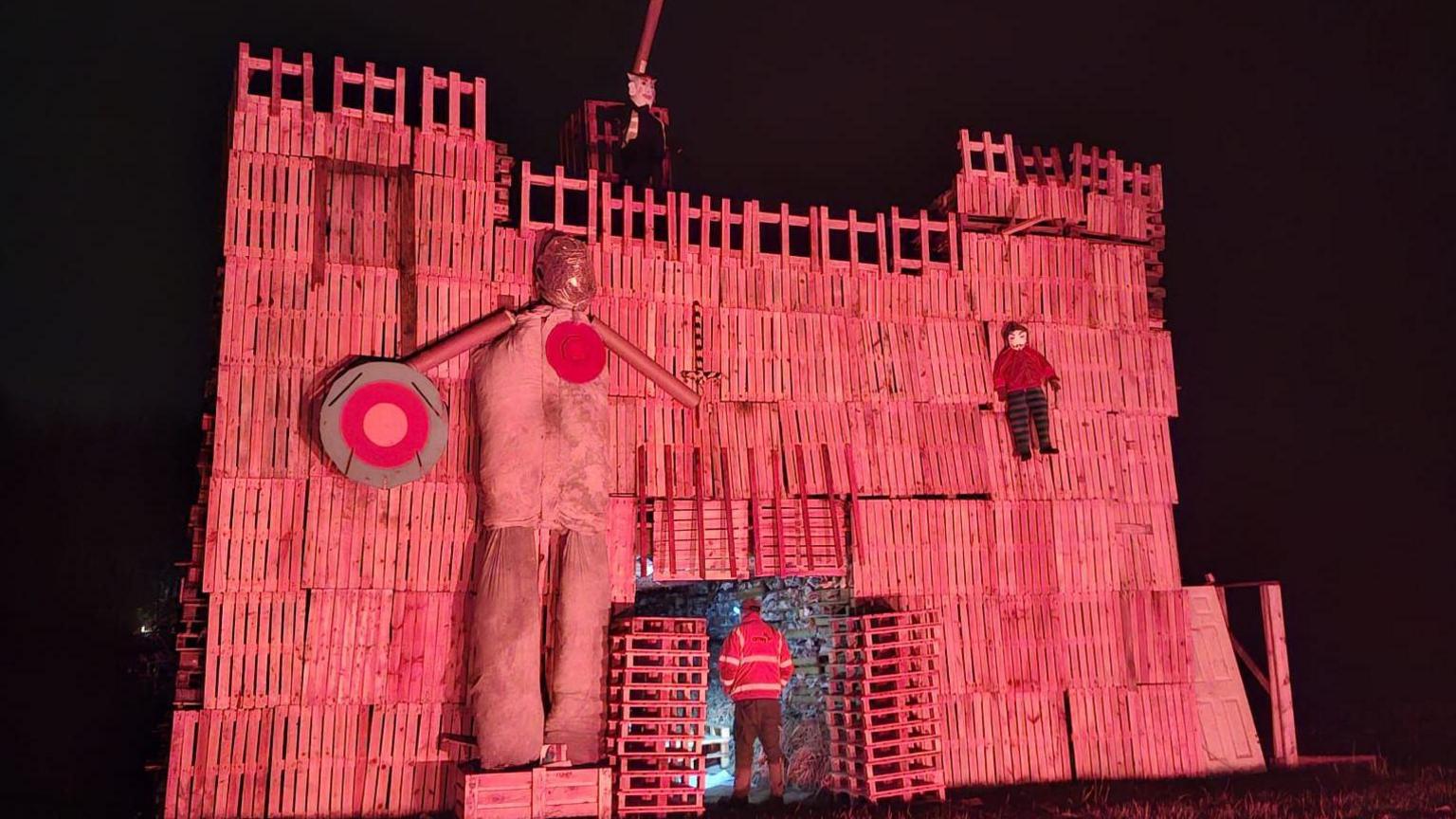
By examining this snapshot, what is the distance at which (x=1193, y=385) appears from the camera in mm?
18266

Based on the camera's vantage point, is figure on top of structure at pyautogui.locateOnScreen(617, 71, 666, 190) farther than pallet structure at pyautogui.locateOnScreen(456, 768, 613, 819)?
Yes

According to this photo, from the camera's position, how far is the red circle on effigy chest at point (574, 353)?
11.2 m

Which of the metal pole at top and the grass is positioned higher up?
the metal pole at top

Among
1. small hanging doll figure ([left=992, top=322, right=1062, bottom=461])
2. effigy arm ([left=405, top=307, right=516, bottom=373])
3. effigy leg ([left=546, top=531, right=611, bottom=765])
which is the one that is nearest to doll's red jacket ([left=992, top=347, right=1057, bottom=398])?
small hanging doll figure ([left=992, top=322, right=1062, bottom=461])

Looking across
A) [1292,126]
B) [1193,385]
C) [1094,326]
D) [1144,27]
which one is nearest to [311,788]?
[1094,326]

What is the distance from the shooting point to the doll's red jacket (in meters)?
13.1

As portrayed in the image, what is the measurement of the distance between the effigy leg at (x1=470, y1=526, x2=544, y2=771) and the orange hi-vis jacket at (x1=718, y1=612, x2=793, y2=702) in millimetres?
2267

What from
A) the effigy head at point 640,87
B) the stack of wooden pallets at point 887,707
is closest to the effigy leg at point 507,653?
the stack of wooden pallets at point 887,707

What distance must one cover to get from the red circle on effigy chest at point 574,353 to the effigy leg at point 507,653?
64.6 inches

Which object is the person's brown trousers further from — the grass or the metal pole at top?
the metal pole at top

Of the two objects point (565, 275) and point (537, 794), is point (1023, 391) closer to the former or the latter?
point (565, 275)

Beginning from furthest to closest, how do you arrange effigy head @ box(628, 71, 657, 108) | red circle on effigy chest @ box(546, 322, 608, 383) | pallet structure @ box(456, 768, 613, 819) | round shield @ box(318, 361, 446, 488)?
effigy head @ box(628, 71, 657, 108), red circle on effigy chest @ box(546, 322, 608, 383), round shield @ box(318, 361, 446, 488), pallet structure @ box(456, 768, 613, 819)

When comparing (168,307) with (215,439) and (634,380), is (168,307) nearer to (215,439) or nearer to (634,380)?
(215,439)

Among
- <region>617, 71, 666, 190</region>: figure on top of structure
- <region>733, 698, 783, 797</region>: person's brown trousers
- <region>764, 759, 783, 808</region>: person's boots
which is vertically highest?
<region>617, 71, 666, 190</region>: figure on top of structure
